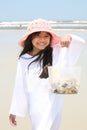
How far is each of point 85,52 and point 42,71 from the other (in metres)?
3.37

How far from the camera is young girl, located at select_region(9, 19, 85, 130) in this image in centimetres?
302

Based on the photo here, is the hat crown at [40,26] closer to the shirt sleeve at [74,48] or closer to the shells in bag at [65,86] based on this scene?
the shirt sleeve at [74,48]

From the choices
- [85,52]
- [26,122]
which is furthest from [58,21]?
[26,122]

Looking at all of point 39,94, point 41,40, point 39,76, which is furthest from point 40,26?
point 39,94

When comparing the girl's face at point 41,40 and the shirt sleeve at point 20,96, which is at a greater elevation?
the girl's face at point 41,40

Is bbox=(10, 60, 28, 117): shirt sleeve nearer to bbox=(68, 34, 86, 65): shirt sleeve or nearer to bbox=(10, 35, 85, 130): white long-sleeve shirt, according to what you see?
bbox=(10, 35, 85, 130): white long-sleeve shirt

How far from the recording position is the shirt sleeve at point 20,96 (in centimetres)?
310

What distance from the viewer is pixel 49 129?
3.05 metres

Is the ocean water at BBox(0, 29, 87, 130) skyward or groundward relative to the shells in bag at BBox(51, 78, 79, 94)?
groundward

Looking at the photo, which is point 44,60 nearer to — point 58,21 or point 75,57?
point 75,57

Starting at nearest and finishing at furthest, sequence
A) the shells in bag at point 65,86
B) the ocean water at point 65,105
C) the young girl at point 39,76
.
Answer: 1. the shells in bag at point 65,86
2. the young girl at point 39,76
3. the ocean water at point 65,105

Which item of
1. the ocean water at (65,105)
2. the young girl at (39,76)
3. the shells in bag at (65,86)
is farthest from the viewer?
the ocean water at (65,105)

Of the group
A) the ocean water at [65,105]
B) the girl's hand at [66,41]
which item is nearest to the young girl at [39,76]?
the girl's hand at [66,41]

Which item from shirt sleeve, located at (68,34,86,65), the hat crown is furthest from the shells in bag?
the hat crown
